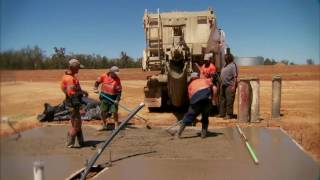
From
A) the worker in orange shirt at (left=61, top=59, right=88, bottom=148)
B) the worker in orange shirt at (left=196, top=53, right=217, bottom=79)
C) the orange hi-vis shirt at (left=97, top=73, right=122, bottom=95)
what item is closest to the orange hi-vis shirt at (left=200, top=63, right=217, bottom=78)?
the worker in orange shirt at (left=196, top=53, right=217, bottom=79)

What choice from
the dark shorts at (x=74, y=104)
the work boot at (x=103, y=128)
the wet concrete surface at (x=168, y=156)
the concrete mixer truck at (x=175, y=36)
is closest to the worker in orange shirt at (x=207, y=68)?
the concrete mixer truck at (x=175, y=36)

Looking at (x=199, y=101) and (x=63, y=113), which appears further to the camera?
(x=63, y=113)

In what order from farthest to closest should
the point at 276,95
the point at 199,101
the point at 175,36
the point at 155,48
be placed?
the point at 155,48 < the point at 276,95 < the point at 175,36 < the point at 199,101

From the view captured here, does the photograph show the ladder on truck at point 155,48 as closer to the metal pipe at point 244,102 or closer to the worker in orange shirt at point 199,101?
the metal pipe at point 244,102

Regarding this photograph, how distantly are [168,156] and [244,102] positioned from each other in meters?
4.34

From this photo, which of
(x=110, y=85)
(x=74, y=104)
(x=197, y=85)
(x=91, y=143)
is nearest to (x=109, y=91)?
→ (x=110, y=85)

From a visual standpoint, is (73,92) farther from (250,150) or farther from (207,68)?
(207,68)

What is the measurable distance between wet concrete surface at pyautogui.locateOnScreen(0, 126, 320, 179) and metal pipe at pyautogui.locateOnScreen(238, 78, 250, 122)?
144 centimetres

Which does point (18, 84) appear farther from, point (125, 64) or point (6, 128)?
point (125, 64)

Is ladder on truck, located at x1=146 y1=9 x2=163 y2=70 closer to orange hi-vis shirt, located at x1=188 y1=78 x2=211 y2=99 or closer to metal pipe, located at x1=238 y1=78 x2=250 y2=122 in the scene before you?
metal pipe, located at x1=238 y1=78 x2=250 y2=122

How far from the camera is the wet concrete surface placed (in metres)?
5.93

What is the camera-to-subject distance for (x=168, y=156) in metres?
7.29

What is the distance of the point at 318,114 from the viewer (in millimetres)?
14164

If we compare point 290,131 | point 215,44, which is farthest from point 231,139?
point 215,44
